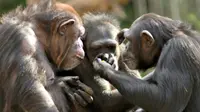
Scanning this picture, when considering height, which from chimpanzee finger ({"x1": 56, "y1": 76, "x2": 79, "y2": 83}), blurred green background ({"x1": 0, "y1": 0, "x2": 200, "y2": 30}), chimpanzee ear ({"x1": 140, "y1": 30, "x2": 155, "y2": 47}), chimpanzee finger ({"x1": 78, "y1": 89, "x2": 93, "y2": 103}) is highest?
chimpanzee ear ({"x1": 140, "y1": 30, "x2": 155, "y2": 47})

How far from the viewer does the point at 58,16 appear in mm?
8961

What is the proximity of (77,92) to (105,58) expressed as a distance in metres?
0.64

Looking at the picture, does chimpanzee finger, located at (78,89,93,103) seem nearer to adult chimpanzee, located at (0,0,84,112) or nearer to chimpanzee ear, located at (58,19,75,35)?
adult chimpanzee, located at (0,0,84,112)

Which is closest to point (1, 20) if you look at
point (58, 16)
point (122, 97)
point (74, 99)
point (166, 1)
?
point (58, 16)

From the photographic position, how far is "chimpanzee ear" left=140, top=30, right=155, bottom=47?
9.08 m

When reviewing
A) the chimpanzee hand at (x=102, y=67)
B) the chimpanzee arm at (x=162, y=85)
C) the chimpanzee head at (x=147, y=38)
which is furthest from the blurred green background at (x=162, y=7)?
the chimpanzee arm at (x=162, y=85)

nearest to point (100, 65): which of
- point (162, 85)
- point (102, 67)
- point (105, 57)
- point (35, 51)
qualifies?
point (102, 67)

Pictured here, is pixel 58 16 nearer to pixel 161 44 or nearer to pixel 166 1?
pixel 161 44

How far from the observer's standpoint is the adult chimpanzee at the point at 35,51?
8.05 meters

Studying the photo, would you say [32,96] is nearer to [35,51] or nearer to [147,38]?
[35,51]

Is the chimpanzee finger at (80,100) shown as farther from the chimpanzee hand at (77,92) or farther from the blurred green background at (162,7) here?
the blurred green background at (162,7)

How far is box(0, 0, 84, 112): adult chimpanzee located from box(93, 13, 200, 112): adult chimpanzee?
46cm

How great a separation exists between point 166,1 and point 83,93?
5.55 meters

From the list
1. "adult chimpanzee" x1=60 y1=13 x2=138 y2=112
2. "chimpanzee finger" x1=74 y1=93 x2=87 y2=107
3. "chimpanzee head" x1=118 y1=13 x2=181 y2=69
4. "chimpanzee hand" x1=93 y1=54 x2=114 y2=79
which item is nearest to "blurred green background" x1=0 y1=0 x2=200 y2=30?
"adult chimpanzee" x1=60 y1=13 x2=138 y2=112
